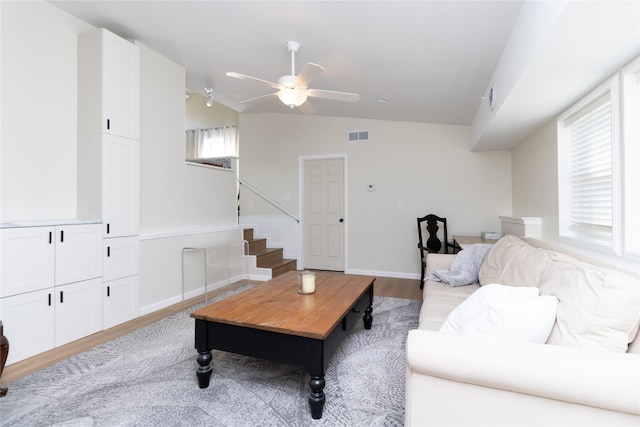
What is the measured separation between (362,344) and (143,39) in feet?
12.0

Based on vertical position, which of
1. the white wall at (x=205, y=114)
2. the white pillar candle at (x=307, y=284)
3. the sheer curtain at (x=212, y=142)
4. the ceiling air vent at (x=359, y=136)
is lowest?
the white pillar candle at (x=307, y=284)

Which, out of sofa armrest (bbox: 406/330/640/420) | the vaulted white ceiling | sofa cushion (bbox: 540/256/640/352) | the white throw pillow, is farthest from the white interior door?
sofa armrest (bbox: 406/330/640/420)

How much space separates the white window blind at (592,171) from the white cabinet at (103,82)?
3917mm

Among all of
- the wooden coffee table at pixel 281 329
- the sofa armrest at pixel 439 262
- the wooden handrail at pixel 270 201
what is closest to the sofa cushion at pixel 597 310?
the wooden coffee table at pixel 281 329

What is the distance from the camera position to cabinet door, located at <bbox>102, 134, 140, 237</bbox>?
112 inches

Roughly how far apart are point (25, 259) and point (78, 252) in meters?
0.37

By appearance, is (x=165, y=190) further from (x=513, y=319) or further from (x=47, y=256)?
(x=513, y=319)

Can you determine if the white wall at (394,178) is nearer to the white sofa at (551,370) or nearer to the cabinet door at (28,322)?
the white sofa at (551,370)

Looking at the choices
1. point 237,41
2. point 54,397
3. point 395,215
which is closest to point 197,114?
point 237,41

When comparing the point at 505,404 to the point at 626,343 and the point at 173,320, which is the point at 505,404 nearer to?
the point at 626,343

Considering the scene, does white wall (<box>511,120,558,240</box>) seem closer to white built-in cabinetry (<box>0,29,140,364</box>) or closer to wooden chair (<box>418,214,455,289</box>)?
wooden chair (<box>418,214,455,289</box>)

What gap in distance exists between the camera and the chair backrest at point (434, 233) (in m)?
4.57

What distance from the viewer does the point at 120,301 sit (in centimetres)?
298

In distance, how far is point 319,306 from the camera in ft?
6.85
